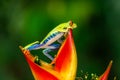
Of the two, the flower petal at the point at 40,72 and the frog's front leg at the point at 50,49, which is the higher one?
the frog's front leg at the point at 50,49

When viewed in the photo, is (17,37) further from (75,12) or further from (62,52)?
(62,52)

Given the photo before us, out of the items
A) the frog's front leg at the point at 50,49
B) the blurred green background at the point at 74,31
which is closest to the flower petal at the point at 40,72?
the frog's front leg at the point at 50,49

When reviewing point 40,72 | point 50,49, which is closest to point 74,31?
point 50,49

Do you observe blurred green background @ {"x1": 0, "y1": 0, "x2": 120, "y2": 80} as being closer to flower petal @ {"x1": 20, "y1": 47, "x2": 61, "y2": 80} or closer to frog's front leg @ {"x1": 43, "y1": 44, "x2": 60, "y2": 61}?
frog's front leg @ {"x1": 43, "y1": 44, "x2": 60, "y2": 61}

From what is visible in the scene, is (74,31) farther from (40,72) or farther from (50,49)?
(40,72)

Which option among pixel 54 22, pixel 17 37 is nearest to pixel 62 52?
pixel 54 22

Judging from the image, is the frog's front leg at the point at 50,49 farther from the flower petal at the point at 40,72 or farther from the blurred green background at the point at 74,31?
the blurred green background at the point at 74,31

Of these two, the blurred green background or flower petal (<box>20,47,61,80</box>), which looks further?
the blurred green background

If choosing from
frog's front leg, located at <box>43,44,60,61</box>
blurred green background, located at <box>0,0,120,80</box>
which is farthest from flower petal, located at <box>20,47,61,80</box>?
blurred green background, located at <box>0,0,120,80</box>
